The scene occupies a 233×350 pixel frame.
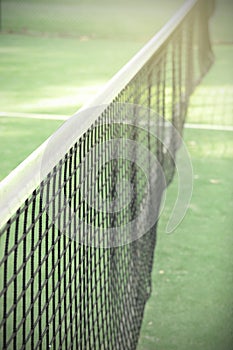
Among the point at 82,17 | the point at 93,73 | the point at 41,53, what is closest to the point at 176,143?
the point at 93,73

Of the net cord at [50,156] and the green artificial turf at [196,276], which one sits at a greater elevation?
the net cord at [50,156]

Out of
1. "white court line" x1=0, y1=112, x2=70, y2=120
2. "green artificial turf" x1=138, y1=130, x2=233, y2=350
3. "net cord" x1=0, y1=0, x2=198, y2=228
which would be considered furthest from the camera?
"white court line" x1=0, y1=112, x2=70, y2=120

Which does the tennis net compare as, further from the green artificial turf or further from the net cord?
the green artificial turf

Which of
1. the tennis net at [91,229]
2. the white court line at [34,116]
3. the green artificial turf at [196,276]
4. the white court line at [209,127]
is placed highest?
the tennis net at [91,229]

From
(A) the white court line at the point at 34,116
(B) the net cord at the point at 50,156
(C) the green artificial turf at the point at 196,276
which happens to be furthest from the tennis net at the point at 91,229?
(A) the white court line at the point at 34,116

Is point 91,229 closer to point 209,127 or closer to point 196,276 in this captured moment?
point 196,276

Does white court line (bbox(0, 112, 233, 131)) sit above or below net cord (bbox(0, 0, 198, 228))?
below

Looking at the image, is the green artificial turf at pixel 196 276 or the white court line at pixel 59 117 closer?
the green artificial turf at pixel 196 276

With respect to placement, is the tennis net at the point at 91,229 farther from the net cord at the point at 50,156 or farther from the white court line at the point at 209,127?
the white court line at the point at 209,127

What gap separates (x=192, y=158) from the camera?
5.57m

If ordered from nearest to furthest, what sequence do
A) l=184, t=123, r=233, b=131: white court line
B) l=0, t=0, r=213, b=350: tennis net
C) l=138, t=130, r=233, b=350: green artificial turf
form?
l=0, t=0, r=213, b=350: tennis net
l=138, t=130, r=233, b=350: green artificial turf
l=184, t=123, r=233, b=131: white court line

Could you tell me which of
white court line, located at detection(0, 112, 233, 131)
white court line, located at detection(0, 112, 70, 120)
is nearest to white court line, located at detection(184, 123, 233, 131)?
white court line, located at detection(0, 112, 233, 131)

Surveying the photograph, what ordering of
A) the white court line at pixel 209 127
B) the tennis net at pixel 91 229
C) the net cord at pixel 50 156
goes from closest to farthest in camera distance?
the net cord at pixel 50 156 < the tennis net at pixel 91 229 < the white court line at pixel 209 127

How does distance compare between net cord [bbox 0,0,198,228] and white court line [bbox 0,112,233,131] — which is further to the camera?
white court line [bbox 0,112,233,131]
